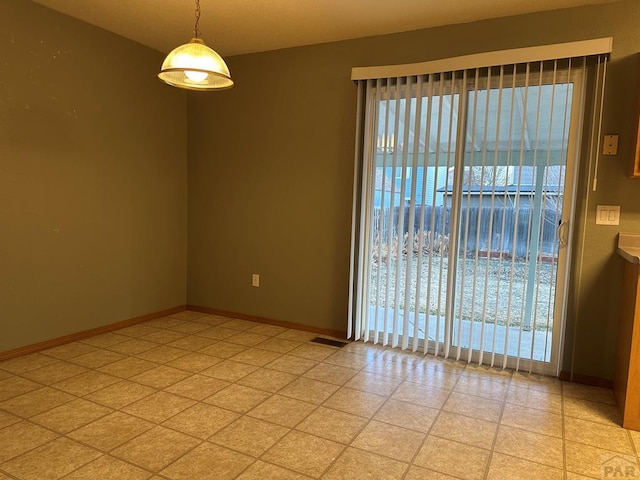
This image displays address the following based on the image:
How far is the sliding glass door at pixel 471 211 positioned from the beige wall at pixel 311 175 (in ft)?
0.69

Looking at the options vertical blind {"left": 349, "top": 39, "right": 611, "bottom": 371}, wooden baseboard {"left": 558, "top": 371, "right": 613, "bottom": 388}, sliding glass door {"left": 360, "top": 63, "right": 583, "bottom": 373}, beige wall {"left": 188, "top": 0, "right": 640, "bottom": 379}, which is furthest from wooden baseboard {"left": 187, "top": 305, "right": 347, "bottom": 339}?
wooden baseboard {"left": 558, "top": 371, "right": 613, "bottom": 388}

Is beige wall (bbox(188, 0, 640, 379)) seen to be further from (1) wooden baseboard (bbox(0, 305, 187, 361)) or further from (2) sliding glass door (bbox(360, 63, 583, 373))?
(1) wooden baseboard (bbox(0, 305, 187, 361))

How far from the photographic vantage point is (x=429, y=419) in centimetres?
235

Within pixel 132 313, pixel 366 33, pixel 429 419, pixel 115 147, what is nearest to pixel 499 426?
pixel 429 419

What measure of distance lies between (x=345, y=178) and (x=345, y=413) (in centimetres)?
192

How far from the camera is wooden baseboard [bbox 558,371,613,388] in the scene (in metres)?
2.84

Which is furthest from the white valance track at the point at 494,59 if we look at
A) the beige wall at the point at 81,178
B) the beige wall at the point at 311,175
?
the beige wall at the point at 81,178

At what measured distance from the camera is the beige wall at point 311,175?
2781mm

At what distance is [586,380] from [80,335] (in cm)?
379

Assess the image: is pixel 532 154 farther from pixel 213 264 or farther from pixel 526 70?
pixel 213 264

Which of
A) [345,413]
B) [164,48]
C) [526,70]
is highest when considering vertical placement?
[164,48]

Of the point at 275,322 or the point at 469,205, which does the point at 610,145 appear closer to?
the point at 469,205

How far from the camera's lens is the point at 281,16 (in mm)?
3150

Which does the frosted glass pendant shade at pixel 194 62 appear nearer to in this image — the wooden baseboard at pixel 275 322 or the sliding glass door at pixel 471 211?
the sliding glass door at pixel 471 211
